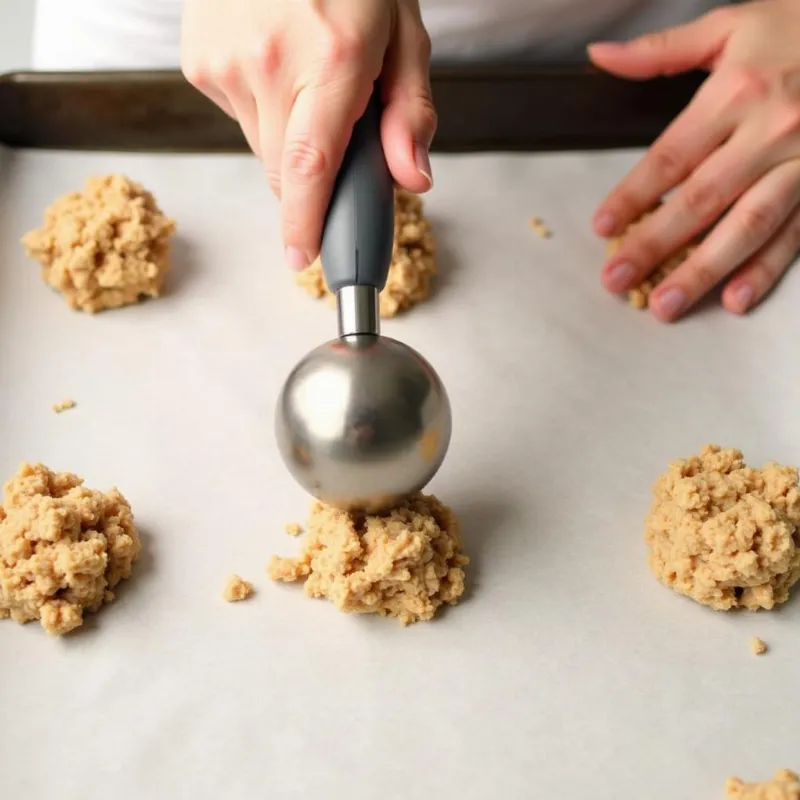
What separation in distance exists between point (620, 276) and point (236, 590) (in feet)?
1.76

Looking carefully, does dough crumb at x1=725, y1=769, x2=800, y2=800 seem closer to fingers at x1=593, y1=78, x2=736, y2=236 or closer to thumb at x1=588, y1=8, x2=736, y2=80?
fingers at x1=593, y1=78, x2=736, y2=236

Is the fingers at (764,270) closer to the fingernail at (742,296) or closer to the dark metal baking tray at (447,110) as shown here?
the fingernail at (742,296)

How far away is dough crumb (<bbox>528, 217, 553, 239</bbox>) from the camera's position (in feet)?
3.88

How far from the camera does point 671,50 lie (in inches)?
45.4

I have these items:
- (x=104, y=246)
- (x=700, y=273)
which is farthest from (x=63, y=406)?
(x=700, y=273)

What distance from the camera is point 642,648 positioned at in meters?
0.84

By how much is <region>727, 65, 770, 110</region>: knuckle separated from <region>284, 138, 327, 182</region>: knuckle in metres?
0.52

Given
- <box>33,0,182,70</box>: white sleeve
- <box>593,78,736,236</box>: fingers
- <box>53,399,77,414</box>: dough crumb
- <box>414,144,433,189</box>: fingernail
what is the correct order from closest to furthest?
<box>414,144,433,189</box>: fingernail, <box>53,399,77,414</box>: dough crumb, <box>593,78,736,236</box>: fingers, <box>33,0,182,70</box>: white sleeve

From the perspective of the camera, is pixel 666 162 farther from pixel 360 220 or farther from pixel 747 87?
pixel 360 220

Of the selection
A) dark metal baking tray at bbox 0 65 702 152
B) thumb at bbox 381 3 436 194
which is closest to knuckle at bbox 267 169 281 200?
thumb at bbox 381 3 436 194

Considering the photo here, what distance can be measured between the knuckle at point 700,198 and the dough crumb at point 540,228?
0.16 meters

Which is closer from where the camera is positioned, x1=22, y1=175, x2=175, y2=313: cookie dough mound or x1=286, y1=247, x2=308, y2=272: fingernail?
x1=286, y1=247, x2=308, y2=272: fingernail

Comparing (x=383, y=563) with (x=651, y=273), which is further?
(x=651, y=273)

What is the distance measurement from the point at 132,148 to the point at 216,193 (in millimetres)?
118
